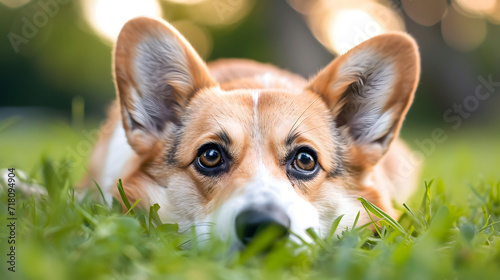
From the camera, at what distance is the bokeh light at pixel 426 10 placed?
13.9m

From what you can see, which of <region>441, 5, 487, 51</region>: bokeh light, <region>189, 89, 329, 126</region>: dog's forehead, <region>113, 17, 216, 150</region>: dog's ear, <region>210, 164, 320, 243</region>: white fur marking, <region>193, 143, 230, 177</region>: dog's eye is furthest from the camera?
<region>441, 5, 487, 51</region>: bokeh light

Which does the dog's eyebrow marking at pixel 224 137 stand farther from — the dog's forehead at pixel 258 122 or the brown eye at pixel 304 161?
the brown eye at pixel 304 161

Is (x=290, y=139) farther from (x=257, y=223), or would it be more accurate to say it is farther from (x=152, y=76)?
(x=152, y=76)

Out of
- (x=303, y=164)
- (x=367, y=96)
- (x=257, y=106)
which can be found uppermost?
(x=257, y=106)

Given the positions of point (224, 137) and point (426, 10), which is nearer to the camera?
point (224, 137)

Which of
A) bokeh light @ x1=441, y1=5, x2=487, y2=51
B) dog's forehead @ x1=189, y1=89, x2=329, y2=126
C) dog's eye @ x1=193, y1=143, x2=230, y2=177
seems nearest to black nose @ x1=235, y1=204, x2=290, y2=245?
dog's eye @ x1=193, y1=143, x2=230, y2=177

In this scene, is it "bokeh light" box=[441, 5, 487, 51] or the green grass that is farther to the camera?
"bokeh light" box=[441, 5, 487, 51]

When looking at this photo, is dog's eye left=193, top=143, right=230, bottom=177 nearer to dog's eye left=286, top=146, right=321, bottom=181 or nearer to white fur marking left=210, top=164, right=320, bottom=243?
white fur marking left=210, top=164, right=320, bottom=243

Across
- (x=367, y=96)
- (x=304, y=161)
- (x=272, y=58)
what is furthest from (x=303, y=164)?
(x=272, y=58)

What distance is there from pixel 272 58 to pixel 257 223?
558 inches

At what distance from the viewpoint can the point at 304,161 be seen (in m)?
2.66

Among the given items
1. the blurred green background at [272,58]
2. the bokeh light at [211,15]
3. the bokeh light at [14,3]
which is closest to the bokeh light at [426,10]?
the blurred green background at [272,58]

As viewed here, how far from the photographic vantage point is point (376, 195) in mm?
2947

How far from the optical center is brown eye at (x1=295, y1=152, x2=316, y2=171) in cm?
265
